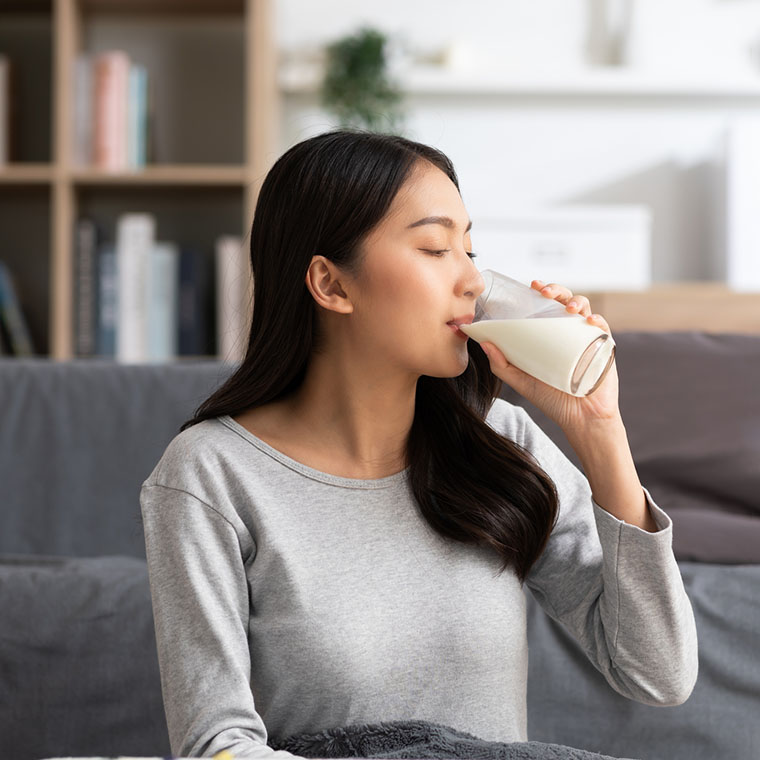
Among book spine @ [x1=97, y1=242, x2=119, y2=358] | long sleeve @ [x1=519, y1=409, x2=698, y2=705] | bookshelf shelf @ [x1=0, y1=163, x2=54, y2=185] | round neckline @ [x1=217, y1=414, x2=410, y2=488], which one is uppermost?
bookshelf shelf @ [x1=0, y1=163, x2=54, y2=185]

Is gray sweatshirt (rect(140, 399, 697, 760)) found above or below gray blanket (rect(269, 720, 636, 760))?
above

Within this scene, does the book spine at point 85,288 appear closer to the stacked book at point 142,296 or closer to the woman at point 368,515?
the stacked book at point 142,296

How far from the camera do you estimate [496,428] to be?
3.74 feet

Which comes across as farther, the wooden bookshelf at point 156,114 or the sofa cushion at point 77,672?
the wooden bookshelf at point 156,114

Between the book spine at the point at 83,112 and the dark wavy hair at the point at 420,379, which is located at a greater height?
the book spine at the point at 83,112

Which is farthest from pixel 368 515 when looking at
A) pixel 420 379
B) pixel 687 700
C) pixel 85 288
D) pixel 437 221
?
pixel 85 288

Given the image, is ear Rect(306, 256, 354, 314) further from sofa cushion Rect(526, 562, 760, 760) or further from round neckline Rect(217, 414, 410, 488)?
sofa cushion Rect(526, 562, 760, 760)

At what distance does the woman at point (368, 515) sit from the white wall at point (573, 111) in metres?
1.87

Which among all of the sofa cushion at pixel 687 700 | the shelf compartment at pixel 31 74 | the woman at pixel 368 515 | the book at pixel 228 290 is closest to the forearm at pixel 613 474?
the woman at pixel 368 515

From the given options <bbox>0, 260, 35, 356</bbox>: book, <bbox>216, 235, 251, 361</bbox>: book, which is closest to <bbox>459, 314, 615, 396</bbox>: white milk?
<bbox>216, 235, 251, 361</bbox>: book

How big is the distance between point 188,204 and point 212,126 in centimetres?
24

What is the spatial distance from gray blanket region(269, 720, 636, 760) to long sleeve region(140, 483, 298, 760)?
7 centimetres

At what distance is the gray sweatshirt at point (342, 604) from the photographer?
36.7 inches

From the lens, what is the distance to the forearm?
97cm
